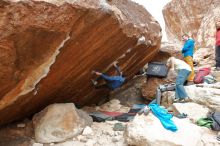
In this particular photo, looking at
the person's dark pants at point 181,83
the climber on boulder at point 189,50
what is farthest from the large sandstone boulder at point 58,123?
the climber on boulder at point 189,50

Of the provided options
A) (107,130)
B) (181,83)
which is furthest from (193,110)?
(107,130)

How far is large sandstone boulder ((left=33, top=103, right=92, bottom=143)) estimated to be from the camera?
20.1ft

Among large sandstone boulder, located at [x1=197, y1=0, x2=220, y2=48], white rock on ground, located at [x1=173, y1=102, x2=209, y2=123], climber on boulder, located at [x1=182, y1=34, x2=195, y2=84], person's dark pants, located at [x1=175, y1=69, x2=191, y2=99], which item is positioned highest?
large sandstone boulder, located at [x1=197, y1=0, x2=220, y2=48]

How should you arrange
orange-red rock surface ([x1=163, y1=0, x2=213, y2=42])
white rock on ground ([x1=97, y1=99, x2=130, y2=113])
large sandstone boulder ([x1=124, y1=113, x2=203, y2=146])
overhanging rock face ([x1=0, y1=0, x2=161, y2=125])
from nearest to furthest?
overhanging rock face ([x1=0, y1=0, x2=161, y2=125]) → large sandstone boulder ([x1=124, y1=113, x2=203, y2=146]) → white rock on ground ([x1=97, y1=99, x2=130, y2=113]) → orange-red rock surface ([x1=163, y1=0, x2=213, y2=42])

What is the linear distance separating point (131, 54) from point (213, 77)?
8.87 ft

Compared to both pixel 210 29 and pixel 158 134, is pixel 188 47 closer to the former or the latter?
pixel 158 134

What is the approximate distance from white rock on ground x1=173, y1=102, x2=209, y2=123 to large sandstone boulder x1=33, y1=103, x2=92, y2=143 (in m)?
2.04

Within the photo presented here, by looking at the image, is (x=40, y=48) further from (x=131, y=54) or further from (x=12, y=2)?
(x=131, y=54)

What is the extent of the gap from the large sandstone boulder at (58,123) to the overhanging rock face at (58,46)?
34 centimetres

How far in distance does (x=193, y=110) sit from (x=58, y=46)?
10.9 ft

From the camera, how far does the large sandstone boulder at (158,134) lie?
210 inches

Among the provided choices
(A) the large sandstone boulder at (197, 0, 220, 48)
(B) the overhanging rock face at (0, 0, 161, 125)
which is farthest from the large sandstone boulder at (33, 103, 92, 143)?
(A) the large sandstone boulder at (197, 0, 220, 48)

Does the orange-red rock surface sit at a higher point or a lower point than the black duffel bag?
higher

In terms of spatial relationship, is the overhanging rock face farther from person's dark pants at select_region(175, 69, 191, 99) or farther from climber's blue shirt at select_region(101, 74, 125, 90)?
person's dark pants at select_region(175, 69, 191, 99)
